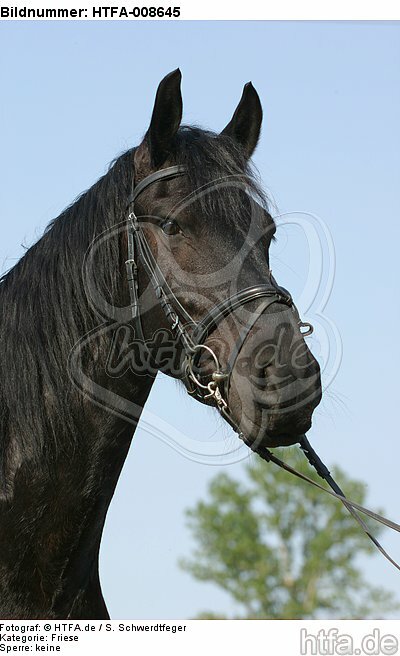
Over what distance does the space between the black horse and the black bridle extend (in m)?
0.03

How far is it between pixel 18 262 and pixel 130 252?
918 millimetres

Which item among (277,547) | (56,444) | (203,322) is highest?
(203,322)

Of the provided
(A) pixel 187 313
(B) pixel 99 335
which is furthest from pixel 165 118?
(B) pixel 99 335

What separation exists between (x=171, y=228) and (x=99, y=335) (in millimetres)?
799

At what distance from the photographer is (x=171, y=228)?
17.6 ft

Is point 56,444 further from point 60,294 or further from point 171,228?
point 171,228

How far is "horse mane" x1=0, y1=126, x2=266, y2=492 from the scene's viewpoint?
5.41 m

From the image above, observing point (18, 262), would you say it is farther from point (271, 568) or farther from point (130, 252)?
point (271, 568)

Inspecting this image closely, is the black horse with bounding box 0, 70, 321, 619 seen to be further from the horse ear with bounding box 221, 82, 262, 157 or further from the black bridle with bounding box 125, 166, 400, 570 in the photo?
the horse ear with bounding box 221, 82, 262, 157

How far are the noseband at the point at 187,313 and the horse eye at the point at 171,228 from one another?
0.59ft

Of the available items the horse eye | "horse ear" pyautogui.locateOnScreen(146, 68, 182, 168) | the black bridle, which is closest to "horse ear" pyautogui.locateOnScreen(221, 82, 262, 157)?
"horse ear" pyautogui.locateOnScreen(146, 68, 182, 168)

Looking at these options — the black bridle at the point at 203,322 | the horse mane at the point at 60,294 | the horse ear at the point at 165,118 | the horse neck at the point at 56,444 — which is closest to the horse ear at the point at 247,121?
the horse mane at the point at 60,294

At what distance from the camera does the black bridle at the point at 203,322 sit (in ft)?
16.5
